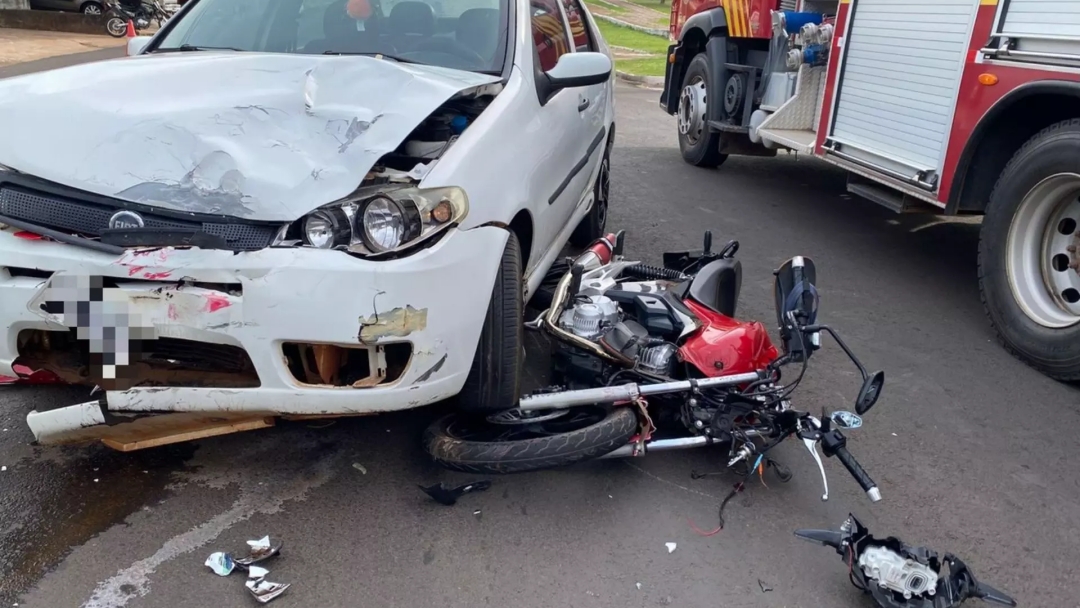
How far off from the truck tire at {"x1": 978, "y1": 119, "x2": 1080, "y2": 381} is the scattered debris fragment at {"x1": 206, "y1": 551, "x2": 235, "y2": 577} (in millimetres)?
3790

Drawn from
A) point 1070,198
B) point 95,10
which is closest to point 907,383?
point 1070,198

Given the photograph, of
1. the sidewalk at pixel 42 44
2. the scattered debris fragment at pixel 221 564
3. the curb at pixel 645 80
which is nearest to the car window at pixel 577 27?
the scattered debris fragment at pixel 221 564

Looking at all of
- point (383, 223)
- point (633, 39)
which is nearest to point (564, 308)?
point (383, 223)

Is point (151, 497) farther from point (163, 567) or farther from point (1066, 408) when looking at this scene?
point (1066, 408)

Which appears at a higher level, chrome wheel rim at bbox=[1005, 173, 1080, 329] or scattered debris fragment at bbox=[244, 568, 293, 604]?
chrome wheel rim at bbox=[1005, 173, 1080, 329]

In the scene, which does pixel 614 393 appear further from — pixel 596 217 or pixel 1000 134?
pixel 1000 134

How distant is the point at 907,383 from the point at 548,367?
5.73 feet

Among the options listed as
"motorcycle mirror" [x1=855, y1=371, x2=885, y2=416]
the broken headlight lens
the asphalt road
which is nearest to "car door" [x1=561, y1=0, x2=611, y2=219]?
the asphalt road

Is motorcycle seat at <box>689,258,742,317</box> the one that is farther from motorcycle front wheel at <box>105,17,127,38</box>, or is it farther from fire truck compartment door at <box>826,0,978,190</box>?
motorcycle front wheel at <box>105,17,127,38</box>

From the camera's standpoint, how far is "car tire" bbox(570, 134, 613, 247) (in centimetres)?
550

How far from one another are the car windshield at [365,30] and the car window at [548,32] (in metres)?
0.30

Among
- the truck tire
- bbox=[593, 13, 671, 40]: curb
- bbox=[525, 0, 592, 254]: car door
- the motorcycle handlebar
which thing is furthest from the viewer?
bbox=[593, 13, 671, 40]: curb

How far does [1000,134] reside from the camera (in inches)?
181

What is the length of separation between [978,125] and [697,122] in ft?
13.9
